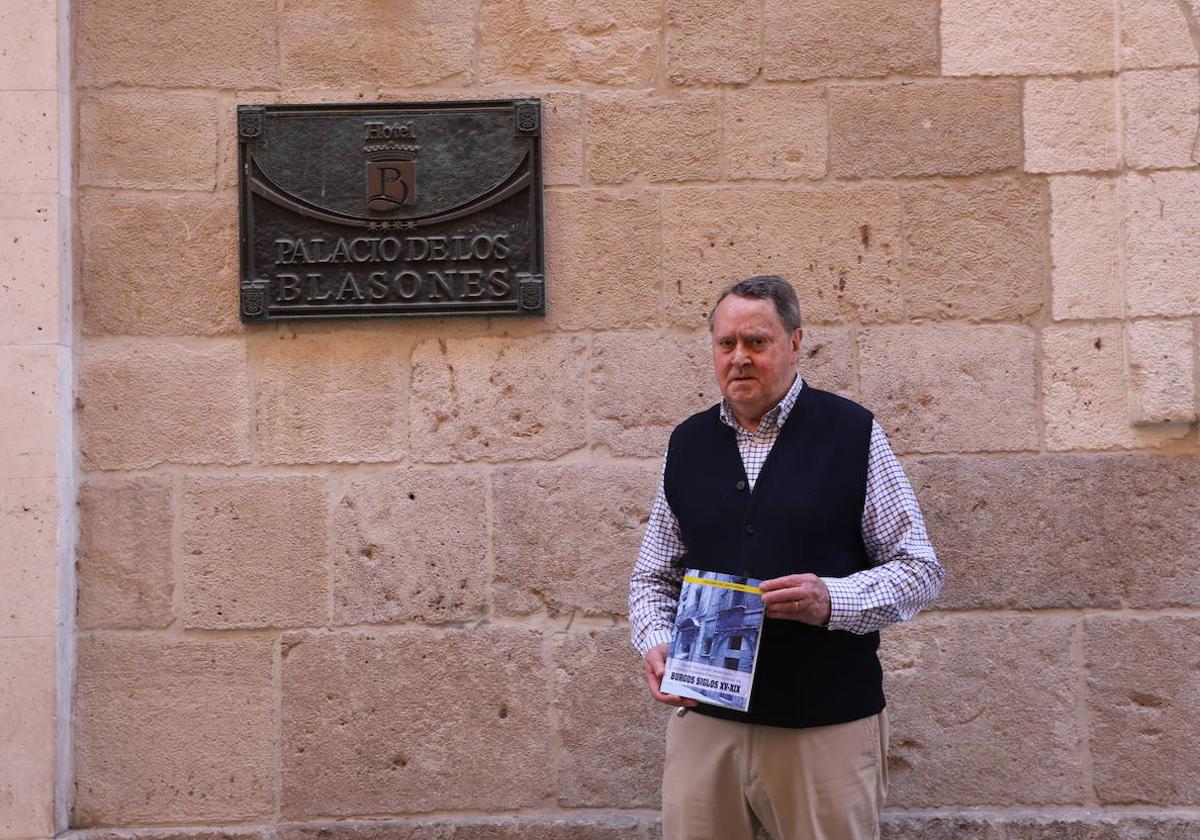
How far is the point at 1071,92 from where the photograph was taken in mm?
3807

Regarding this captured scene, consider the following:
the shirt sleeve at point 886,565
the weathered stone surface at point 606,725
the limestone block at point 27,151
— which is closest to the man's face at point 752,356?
the shirt sleeve at point 886,565

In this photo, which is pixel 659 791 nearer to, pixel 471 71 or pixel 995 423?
pixel 995 423

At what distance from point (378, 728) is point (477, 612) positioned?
462 millimetres

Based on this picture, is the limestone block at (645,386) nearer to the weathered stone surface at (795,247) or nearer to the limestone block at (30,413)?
the weathered stone surface at (795,247)

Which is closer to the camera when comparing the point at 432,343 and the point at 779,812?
the point at 779,812

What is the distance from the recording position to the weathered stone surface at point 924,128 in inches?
150

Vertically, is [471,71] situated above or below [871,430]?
above

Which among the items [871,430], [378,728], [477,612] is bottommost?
[378,728]

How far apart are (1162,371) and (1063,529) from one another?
56 cm

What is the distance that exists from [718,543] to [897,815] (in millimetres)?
1397

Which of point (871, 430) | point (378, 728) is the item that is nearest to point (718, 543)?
point (871, 430)

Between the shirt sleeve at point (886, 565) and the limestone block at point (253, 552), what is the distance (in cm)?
177

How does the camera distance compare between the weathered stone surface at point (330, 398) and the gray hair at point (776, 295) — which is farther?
the weathered stone surface at point (330, 398)

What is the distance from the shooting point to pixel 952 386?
3795 millimetres
